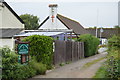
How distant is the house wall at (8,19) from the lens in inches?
890

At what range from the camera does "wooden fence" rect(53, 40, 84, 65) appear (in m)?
14.3

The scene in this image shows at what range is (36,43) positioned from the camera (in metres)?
11.5

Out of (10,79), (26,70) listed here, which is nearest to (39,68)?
(26,70)

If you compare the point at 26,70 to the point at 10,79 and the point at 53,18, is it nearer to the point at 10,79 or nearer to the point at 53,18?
the point at 10,79

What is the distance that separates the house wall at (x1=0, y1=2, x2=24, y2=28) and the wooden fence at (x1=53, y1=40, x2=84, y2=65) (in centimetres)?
784

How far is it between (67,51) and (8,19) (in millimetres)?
9229

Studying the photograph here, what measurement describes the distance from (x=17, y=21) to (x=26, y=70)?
1568 centimetres

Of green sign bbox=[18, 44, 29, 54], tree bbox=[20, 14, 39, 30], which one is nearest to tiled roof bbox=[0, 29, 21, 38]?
green sign bbox=[18, 44, 29, 54]

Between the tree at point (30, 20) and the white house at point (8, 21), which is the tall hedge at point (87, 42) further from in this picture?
the tree at point (30, 20)

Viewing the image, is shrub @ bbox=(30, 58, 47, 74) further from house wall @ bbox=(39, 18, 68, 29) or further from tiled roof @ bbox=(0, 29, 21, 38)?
house wall @ bbox=(39, 18, 68, 29)

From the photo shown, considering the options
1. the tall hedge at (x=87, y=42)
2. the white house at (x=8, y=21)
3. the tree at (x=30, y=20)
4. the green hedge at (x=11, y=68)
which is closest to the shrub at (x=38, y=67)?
the green hedge at (x=11, y=68)

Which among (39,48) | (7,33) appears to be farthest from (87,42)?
(39,48)

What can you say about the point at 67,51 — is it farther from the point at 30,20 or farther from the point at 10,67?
the point at 30,20

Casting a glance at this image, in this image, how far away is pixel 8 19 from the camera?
75.9ft
